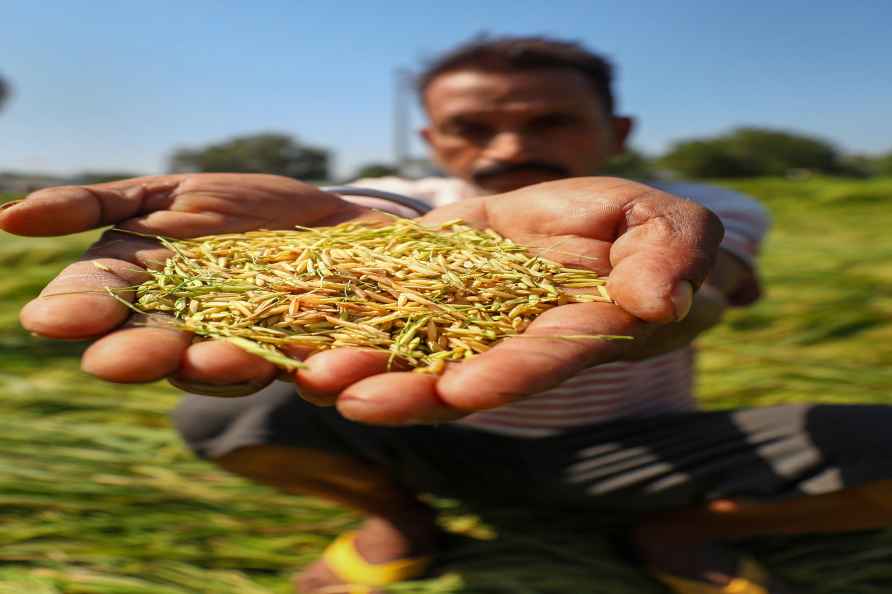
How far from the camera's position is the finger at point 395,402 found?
75 centimetres

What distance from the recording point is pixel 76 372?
2.24 m

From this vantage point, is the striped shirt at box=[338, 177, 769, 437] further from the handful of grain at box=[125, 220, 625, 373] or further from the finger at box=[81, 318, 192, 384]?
the finger at box=[81, 318, 192, 384]

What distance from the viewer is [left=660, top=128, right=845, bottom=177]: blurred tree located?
16.5 m

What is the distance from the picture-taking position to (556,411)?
136 cm

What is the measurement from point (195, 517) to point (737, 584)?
1.02 metres

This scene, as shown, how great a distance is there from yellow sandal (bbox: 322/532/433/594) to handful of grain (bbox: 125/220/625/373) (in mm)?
573

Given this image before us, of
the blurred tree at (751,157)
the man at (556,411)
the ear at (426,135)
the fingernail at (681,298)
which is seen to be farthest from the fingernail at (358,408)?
the blurred tree at (751,157)

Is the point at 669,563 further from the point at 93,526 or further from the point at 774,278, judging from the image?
the point at 774,278

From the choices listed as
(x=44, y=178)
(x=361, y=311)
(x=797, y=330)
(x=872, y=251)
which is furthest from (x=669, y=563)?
(x=872, y=251)

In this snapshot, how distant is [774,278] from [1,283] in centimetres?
315

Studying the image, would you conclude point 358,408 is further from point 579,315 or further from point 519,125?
point 519,125

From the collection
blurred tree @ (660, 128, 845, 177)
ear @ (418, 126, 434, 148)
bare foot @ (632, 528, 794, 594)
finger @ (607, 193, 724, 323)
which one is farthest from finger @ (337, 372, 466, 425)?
blurred tree @ (660, 128, 845, 177)

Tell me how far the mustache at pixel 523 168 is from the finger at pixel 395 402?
2.64ft

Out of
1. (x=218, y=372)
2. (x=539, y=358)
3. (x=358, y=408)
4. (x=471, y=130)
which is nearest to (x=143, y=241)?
(x=218, y=372)
